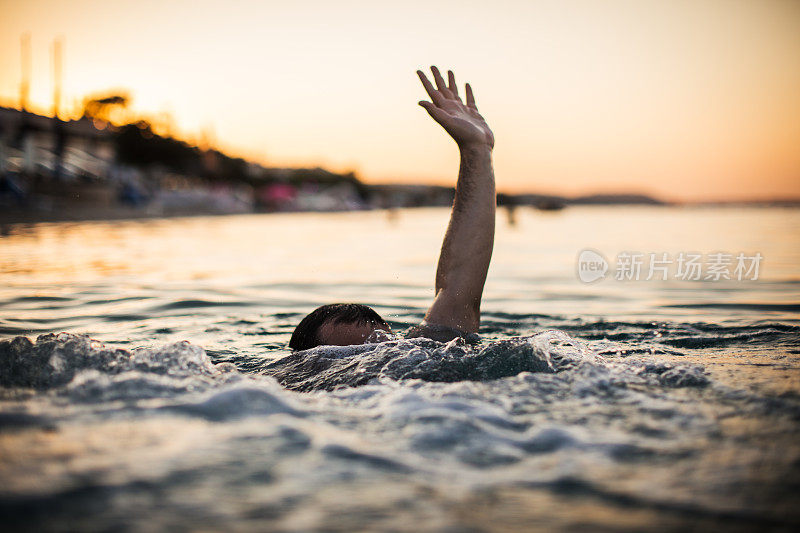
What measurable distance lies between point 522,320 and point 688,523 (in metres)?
4.25

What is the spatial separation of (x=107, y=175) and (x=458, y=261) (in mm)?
37176

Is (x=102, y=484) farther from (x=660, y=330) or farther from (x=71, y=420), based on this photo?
(x=660, y=330)

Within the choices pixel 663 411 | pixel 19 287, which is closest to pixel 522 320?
pixel 663 411

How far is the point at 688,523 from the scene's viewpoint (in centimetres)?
162

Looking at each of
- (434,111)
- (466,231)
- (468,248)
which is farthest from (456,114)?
(468,248)

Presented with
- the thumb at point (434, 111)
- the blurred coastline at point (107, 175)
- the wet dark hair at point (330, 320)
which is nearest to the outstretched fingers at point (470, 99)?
the thumb at point (434, 111)

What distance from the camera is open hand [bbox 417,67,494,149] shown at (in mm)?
3564

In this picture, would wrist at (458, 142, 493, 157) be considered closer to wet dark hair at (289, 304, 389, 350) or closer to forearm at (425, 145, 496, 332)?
forearm at (425, 145, 496, 332)

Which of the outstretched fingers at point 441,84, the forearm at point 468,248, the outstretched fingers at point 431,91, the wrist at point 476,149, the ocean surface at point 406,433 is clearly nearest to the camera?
the ocean surface at point 406,433

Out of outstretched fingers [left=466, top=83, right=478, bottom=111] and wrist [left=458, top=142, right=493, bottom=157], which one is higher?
outstretched fingers [left=466, top=83, right=478, bottom=111]

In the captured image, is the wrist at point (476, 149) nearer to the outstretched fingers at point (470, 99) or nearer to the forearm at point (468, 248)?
the forearm at point (468, 248)

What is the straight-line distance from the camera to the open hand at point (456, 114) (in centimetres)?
356

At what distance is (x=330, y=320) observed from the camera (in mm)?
3652

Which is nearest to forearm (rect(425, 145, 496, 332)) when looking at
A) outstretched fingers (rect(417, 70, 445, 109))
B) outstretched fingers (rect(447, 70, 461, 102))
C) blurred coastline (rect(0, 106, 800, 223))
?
outstretched fingers (rect(417, 70, 445, 109))
